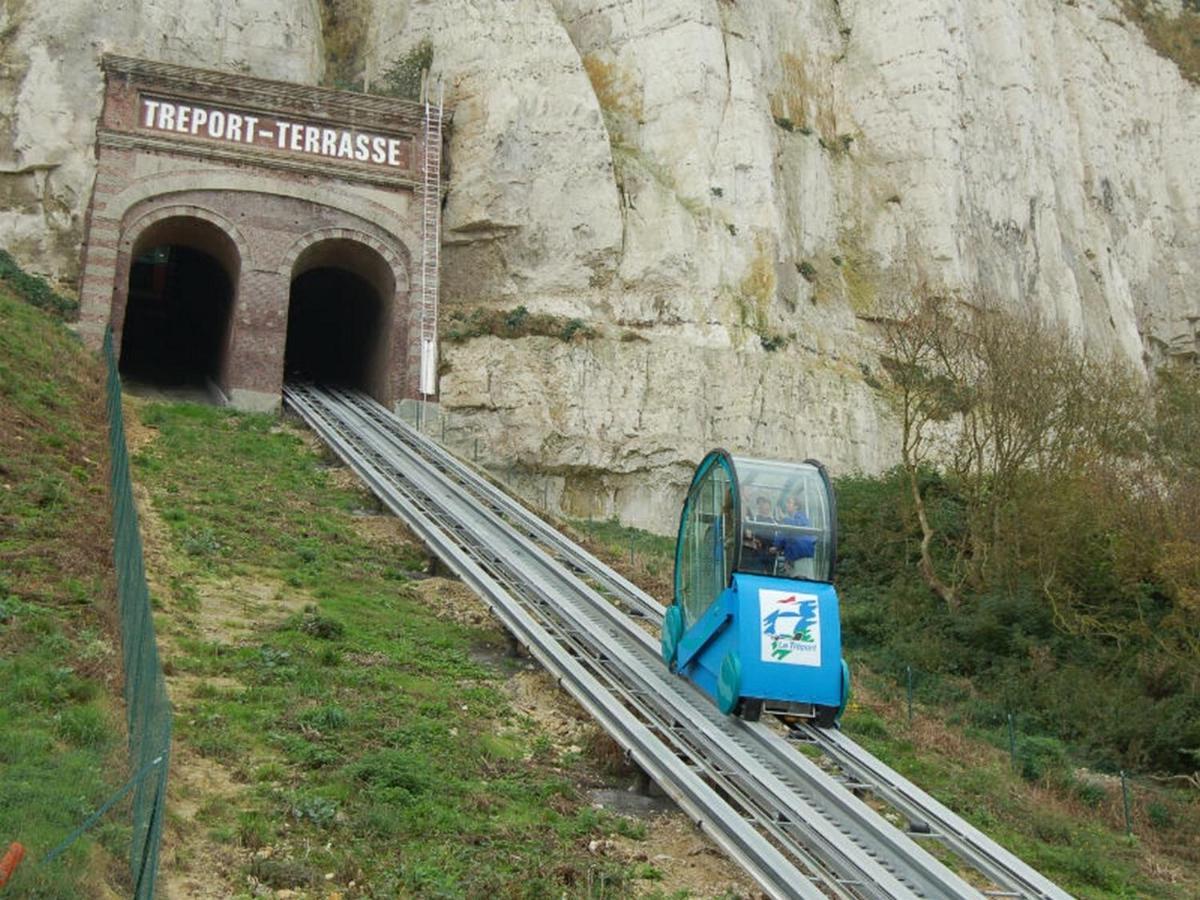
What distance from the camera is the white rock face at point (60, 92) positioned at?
3297cm

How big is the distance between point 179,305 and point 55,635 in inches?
1261

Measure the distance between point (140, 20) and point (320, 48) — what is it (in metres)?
6.37

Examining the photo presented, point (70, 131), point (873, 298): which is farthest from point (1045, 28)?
point (70, 131)

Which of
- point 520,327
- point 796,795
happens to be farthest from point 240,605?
point 520,327

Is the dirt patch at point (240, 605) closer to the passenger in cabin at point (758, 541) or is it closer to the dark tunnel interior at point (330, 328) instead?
the passenger in cabin at point (758, 541)

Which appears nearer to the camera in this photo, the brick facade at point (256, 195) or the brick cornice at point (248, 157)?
the brick facade at point (256, 195)

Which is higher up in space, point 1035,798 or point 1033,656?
point 1033,656

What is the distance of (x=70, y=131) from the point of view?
3375 centimetres

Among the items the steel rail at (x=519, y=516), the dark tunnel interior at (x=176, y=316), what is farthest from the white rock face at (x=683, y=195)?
the dark tunnel interior at (x=176, y=316)

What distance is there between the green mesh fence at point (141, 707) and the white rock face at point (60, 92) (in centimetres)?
1881

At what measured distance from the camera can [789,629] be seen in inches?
514

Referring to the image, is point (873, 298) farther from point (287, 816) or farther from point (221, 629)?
point (287, 816)

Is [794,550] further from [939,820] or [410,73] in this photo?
[410,73]

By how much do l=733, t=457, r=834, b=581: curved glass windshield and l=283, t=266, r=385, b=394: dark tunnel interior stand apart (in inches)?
1014
